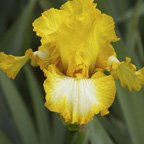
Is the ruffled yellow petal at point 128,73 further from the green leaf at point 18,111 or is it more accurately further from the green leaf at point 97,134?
the green leaf at point 18,111

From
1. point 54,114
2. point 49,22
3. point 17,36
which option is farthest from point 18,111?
point 49,22

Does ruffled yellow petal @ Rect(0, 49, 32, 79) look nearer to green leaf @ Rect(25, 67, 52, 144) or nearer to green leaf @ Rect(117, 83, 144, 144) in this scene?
green leaf @ Rect(117, 83, 144, 144)

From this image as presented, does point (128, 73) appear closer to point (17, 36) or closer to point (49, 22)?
point (49, 22)

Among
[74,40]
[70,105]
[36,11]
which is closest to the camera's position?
[70,105]

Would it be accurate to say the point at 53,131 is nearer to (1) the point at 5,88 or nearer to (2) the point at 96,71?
(1) the point at 5,88

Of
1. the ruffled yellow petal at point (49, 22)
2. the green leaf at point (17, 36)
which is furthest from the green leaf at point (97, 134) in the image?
the green leaf at point (17, 36)

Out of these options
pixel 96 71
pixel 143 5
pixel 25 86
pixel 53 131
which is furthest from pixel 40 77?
pixel 96 71
